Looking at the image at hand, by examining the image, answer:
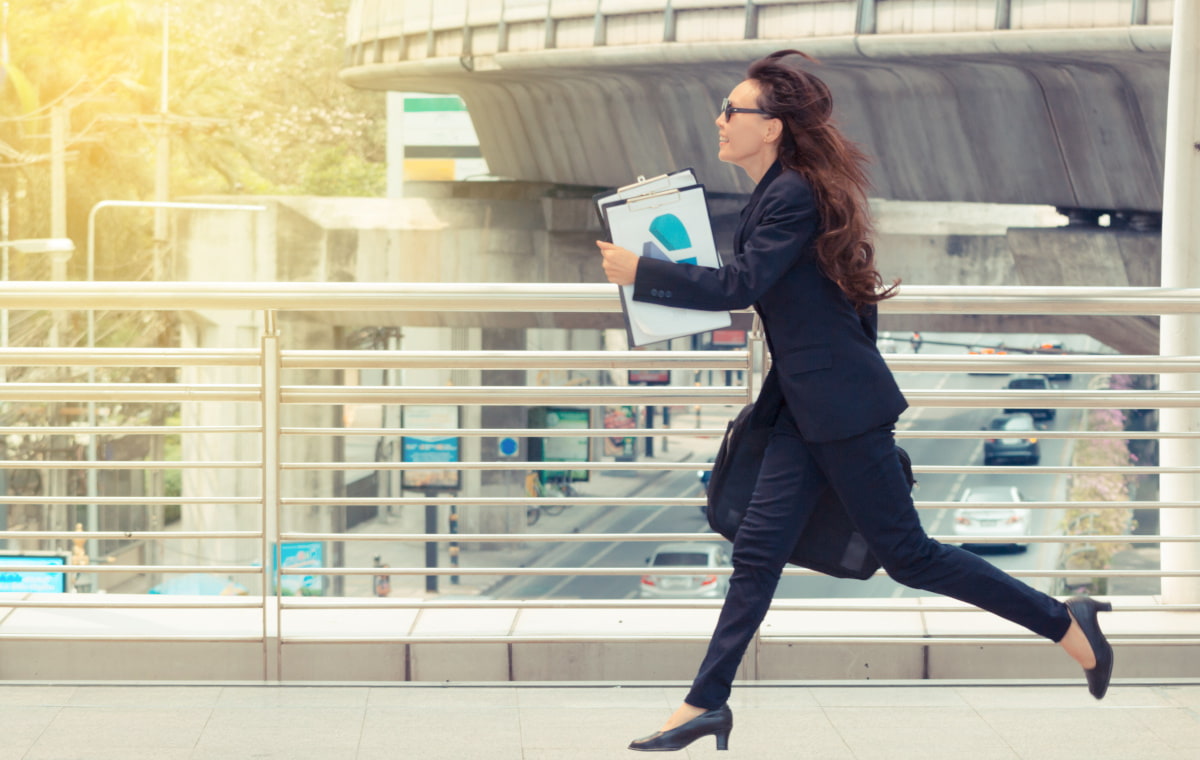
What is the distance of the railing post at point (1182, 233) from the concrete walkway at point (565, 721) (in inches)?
52.7

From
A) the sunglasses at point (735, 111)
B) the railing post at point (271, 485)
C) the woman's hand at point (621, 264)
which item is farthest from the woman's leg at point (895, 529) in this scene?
the railing post at point (271, 485)

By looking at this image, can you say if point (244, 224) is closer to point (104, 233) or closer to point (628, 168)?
point (628, 168)

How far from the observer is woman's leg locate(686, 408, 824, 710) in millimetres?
3482

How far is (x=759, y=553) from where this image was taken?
3.48 m

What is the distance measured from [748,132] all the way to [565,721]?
5.66ft

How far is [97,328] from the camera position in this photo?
38094 mm

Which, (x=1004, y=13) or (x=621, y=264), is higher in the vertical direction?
(x=1004, y=13)

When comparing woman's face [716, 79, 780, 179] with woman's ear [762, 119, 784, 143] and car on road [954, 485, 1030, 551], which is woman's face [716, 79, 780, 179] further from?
car on road [954, 485, 1030, 551]

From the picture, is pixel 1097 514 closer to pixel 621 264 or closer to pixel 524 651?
pixel 524 651

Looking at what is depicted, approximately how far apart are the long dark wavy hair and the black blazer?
4 centimetres

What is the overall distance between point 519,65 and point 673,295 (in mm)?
15664

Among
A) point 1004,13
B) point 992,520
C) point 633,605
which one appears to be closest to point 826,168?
point 633,605

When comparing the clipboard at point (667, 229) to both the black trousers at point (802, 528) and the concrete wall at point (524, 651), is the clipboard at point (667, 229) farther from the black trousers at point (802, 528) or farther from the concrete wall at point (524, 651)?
the concrete wall at point (524, 651)

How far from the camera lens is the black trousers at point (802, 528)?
3.46 m
